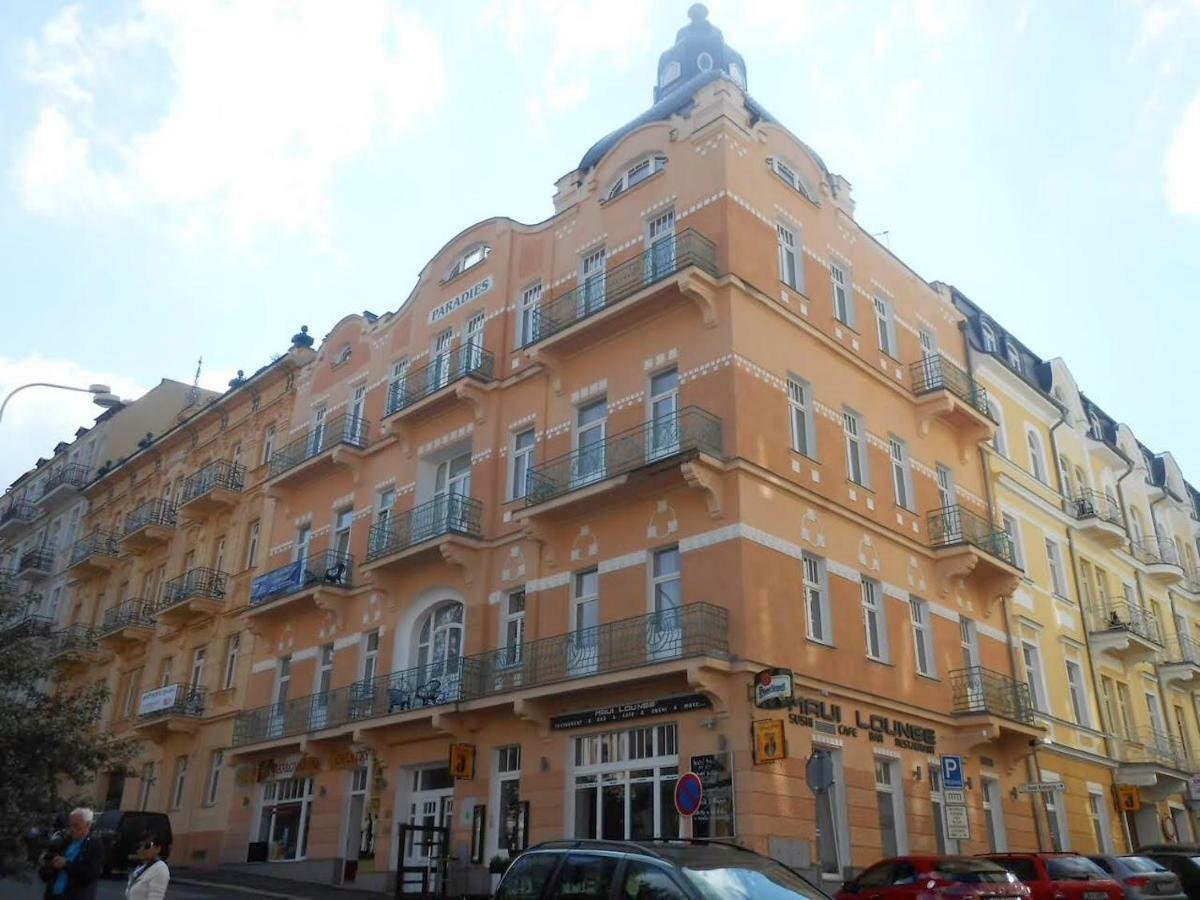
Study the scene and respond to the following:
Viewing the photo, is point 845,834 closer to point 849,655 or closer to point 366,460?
point 849,655

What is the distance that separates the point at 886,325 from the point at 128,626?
28378mm

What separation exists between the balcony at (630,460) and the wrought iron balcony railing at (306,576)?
304 inches

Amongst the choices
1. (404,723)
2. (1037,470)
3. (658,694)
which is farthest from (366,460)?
(1037,470)

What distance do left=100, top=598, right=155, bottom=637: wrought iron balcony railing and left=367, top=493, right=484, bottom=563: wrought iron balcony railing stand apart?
14446 mm

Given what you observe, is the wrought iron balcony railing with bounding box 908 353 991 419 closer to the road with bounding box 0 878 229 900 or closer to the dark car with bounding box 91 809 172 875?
the road with bounding box 0 878 229 900

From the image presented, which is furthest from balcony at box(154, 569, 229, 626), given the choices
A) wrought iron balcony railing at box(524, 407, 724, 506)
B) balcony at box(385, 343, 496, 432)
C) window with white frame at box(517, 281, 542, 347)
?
wrought iron balcony railing at box(524, 407, 724, 506)

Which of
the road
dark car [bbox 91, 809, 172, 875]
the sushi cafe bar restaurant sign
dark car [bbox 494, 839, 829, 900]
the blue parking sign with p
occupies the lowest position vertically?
the road

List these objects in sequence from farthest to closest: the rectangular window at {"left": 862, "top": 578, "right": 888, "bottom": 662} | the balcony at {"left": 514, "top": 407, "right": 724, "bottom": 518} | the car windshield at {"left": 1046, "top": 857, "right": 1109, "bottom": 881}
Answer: the rectangular window at {"left": 862, "top": 578, "right": 888, "bottom": 662} < the balcony at {"left": 514, "top": 407, "right": 724, "bottom": 518} < the car windshield at {"left": 1046, "top": 857, "right": 1109, "bottom": 881}

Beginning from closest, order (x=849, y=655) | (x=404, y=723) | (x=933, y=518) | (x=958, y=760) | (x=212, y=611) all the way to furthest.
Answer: (x=958, y=760) < (x=849, y=655) < (x=404, y=723) < (x=933, y=518) < (x=212, y=611)

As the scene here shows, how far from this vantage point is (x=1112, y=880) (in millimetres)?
16562

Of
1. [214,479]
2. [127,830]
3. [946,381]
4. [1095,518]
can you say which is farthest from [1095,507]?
[127,830]

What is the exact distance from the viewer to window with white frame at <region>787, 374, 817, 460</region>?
75.0 ft

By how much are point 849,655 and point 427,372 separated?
46.3ft

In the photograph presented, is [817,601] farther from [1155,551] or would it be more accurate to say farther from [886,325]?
[1155,551]
